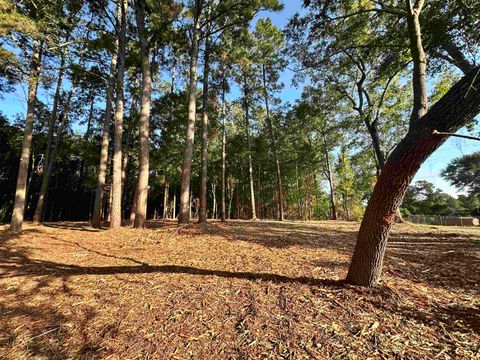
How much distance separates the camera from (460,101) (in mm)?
2268

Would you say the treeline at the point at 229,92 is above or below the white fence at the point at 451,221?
above

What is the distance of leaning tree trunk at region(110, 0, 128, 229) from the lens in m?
7.20

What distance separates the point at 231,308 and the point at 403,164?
2.37m

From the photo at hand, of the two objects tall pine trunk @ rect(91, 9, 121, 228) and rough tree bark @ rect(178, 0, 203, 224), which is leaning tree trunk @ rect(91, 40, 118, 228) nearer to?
tall pine trunk @ rect(91, 9, 121, 228)

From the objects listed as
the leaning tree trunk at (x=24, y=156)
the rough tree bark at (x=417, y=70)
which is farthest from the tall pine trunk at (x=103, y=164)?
the rough tree bark at (x=417, y=70)

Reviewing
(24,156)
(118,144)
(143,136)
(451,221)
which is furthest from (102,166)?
(451,221)

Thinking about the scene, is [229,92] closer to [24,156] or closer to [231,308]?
[24,156]

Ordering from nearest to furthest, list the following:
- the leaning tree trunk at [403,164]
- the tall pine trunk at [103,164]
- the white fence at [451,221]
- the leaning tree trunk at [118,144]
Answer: the leaning tree trunk at [403,164]
the leaning tree trunk at [118,144]
the tall pine trunk at [103,164]
the white fence at [451,221]

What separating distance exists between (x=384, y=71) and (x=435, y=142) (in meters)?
4.83

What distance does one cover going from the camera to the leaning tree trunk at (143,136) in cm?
696

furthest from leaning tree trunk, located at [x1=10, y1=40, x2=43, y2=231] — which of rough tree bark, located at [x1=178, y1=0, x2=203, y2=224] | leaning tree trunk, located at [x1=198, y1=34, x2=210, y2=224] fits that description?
leaning tree trunk, located at [x1=198, y1=34, x2=210, y2=224]

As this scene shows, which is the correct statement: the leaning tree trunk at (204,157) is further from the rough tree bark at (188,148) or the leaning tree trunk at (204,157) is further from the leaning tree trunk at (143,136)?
the leaning tree trunk at (143,136)

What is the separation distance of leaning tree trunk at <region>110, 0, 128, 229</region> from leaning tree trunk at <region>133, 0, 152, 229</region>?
0.68m

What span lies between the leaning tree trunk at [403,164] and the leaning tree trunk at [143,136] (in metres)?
6.01
